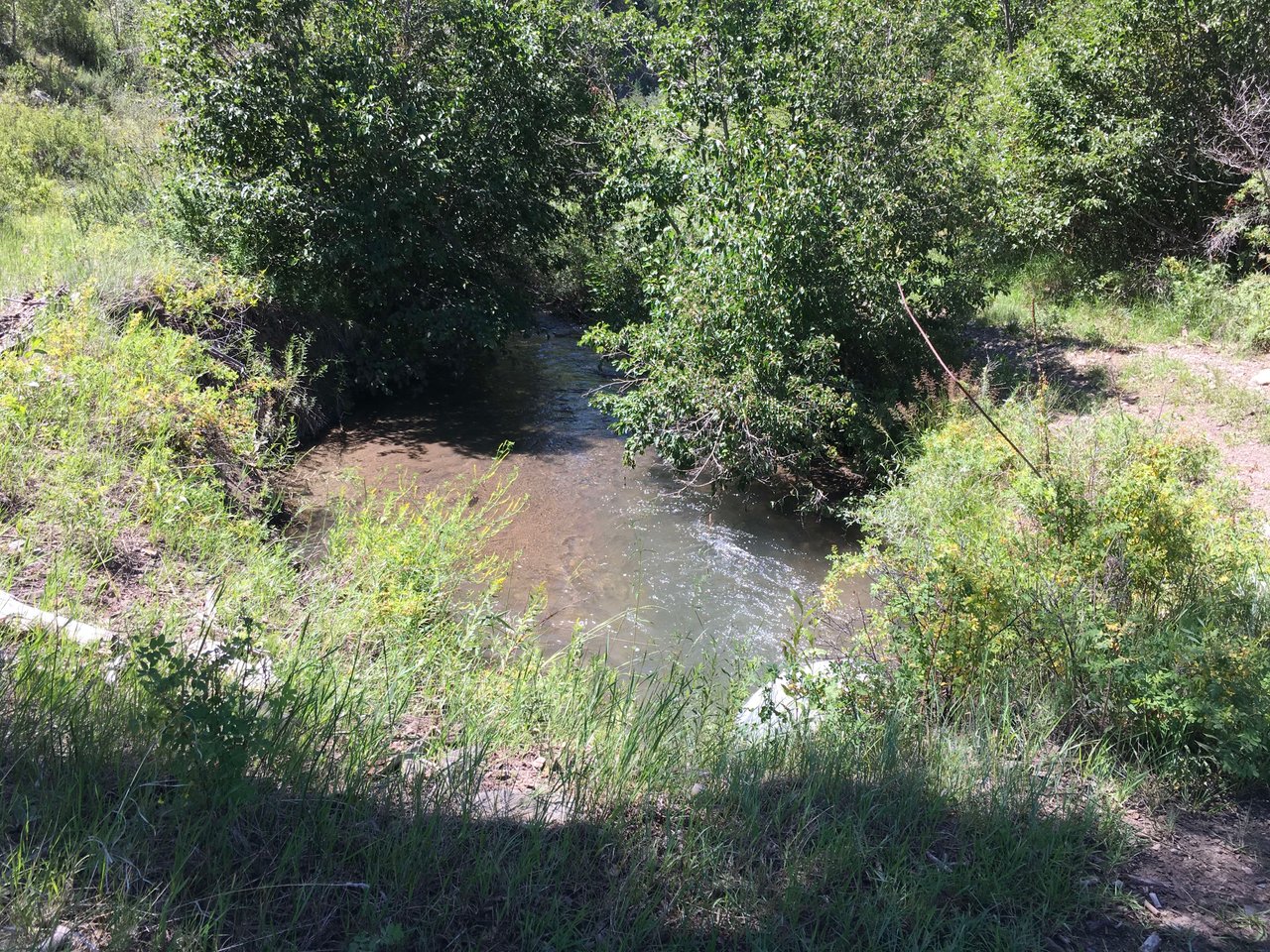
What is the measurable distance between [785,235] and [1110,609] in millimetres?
5619

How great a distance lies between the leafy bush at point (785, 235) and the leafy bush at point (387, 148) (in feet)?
5.67

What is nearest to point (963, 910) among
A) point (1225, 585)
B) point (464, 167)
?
point (1225, 585)

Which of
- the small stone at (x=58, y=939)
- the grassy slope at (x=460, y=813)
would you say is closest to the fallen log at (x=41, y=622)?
the grassy slope at (x=460, y=813)

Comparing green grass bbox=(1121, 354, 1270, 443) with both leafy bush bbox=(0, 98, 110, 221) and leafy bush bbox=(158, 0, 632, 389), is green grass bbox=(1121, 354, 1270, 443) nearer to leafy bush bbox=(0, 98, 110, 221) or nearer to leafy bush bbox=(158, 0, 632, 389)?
leafy bush bbox=(158, 0, 632, 389)

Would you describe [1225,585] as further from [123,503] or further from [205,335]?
[205,335]

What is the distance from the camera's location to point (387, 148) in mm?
10734

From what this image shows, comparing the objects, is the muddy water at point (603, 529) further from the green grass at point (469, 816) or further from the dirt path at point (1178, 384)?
the dirt path at point (1178, 384)

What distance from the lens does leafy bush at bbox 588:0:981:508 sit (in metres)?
8.72

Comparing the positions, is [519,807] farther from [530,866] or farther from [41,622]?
[41,622]

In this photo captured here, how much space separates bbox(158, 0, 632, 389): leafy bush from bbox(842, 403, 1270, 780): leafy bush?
26.5 ft

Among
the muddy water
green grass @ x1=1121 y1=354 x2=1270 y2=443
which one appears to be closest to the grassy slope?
the muddy water

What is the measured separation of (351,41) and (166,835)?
429 inches

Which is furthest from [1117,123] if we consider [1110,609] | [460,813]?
[460,813]

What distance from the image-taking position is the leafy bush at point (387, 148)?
33.3ft
